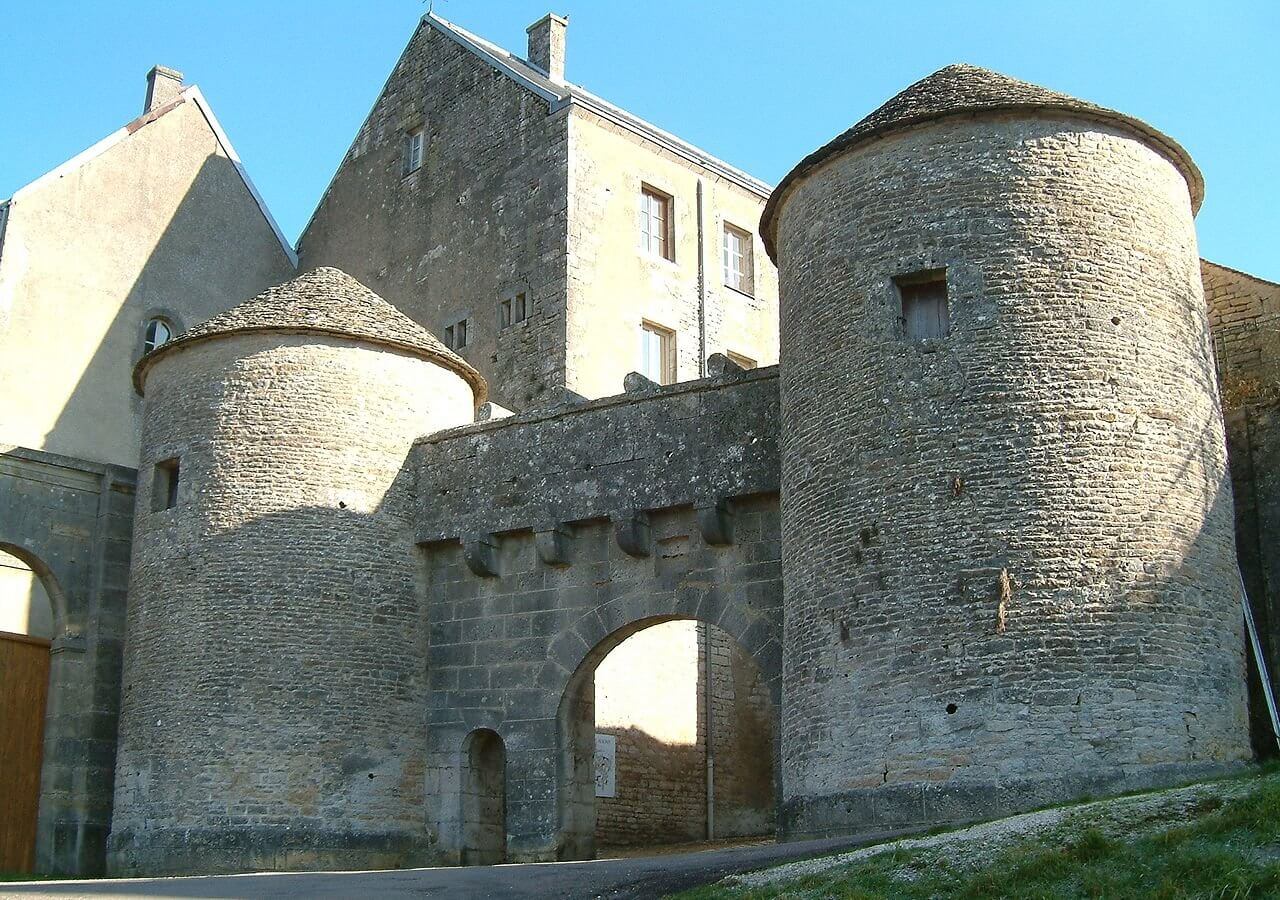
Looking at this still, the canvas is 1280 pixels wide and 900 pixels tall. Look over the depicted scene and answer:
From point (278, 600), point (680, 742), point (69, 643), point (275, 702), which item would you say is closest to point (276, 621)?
point (278, 600)

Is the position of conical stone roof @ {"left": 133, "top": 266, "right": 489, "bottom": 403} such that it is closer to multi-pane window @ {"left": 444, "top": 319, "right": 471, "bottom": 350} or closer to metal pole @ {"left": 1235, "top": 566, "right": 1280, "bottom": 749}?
multi-pane window @ {"left": 444, "top": 319, "right": 471, "bottom": 350}

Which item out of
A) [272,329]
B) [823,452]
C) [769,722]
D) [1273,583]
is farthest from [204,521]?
[1273,583]

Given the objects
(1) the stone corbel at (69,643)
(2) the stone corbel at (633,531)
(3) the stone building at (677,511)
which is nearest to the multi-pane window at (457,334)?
(3) the stone building at (677,511)

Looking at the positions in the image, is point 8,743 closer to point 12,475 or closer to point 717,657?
point 12,475

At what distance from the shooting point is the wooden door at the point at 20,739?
59.6 feet

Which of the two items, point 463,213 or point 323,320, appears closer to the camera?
point 323,320

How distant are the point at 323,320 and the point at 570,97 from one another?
6589 millimetres

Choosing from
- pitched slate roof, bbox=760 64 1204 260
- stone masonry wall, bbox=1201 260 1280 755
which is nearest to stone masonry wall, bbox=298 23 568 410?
pitched slate roof, bbox=760 64 1204 260

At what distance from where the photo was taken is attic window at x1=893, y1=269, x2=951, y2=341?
13.2 meters

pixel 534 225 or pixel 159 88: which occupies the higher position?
pixel 159 88

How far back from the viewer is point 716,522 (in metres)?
15.3

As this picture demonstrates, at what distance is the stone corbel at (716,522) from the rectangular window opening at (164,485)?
241 inches

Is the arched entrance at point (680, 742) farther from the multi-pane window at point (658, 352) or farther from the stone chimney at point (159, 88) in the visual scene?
the stone chimney at point (159, 88)

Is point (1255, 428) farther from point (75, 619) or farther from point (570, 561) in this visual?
point (75, 619)
